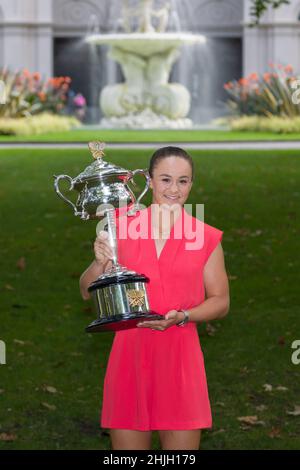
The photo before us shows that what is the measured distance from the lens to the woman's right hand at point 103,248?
13.3 feet

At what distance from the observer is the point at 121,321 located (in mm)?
3963

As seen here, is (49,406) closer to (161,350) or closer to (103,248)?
(161,350)

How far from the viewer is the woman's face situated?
13.5 feet

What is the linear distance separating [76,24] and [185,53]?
421 centimetres

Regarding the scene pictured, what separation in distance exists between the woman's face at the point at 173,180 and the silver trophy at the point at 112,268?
0.06 meters

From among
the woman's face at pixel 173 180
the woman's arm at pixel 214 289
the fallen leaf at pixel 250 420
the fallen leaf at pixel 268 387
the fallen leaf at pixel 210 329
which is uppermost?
the woman's face at pixel 173 180

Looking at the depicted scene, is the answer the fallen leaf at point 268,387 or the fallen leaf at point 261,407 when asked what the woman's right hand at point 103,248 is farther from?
the fallen leaf at point 268,387

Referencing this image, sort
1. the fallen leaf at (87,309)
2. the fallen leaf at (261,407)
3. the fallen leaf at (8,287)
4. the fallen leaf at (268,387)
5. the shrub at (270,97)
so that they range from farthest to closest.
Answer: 1. the shrub at (270,97)
2. the fallen leaf at (8,287)
3. the fallen leaf at (87,309)
4. the fallen leaf at (268,387)
5. the fallen leaf at (261,407)

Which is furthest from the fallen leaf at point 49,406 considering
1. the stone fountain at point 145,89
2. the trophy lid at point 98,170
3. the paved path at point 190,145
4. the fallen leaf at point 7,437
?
the stone fountain at point 145,89

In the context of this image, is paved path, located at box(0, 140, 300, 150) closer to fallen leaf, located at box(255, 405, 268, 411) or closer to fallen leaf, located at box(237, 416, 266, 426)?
fallen leaf, located at box(255, 405, 268, 411)

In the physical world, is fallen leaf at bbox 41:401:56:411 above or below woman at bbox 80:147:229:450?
below

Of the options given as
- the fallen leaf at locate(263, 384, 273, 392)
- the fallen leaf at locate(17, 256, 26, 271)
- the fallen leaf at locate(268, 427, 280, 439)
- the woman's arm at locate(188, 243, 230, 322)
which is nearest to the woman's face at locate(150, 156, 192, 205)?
the woman's arm at locate(188, 243, 230, 322)

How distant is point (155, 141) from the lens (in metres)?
22.5

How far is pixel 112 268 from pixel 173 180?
36 cm
